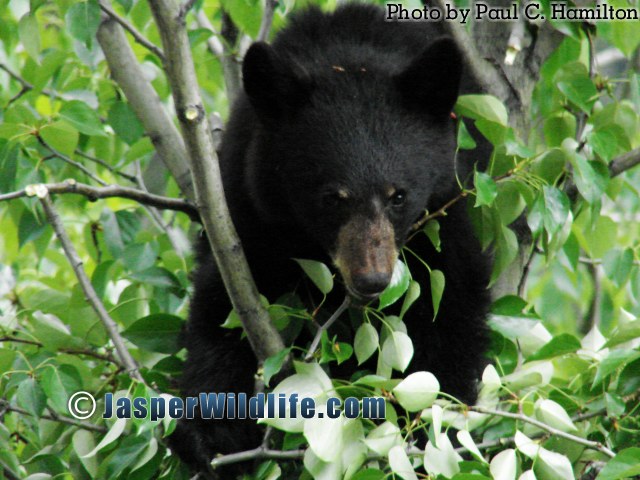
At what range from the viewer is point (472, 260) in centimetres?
396

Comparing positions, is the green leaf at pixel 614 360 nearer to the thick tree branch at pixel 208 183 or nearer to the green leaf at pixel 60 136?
the thick tree branch at pixel 208 183

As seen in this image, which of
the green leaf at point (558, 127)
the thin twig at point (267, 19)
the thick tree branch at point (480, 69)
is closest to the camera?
the green leaf at point (558, 127)

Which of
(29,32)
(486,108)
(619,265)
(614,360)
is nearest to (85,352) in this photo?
(29,32)

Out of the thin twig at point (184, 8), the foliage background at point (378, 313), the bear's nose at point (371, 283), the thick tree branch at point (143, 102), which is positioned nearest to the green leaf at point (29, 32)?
the foliage background at point (378, 313)

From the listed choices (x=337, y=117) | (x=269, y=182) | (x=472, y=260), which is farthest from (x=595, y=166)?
(x=269, y=182)

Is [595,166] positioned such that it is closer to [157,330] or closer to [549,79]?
[549,79]

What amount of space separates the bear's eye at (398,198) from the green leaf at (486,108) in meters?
0.40

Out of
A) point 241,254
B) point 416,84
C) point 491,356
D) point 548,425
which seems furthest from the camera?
point 491,356

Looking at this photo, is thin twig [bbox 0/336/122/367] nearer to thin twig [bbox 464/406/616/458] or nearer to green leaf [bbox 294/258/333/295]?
green leaf [bbox 294/258/333/295]

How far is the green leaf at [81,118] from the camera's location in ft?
12.2

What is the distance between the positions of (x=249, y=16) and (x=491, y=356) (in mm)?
1806

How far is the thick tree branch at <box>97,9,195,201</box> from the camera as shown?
Answer: 4414mm

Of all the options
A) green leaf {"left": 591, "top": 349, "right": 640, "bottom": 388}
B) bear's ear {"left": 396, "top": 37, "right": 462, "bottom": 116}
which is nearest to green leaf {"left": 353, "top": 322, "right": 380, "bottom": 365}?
green leaf {"left": 591, "top": 349, "right": 640, "bottom": 388}

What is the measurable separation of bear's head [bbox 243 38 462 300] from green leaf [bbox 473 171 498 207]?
518 millimetres
